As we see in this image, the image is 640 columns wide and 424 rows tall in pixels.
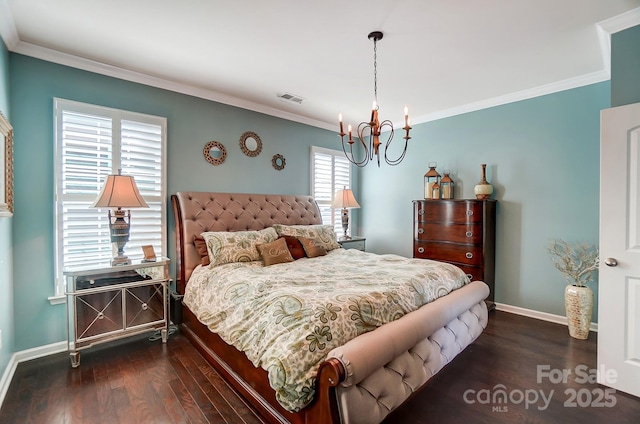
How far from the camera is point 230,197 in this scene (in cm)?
364

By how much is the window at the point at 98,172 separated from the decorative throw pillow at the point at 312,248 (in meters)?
1.56

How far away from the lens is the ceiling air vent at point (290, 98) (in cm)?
370

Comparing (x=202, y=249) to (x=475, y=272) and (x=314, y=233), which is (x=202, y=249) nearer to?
(x=314, y=233)

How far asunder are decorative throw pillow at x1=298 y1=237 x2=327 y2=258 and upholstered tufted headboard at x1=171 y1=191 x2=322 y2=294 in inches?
28.2

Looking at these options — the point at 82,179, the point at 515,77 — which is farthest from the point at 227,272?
the point at 515,77

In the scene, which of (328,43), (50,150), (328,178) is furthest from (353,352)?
(328,178)

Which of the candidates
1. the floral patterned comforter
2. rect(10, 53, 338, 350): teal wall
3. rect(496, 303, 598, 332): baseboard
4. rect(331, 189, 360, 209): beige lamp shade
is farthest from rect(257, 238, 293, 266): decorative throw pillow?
rect(496, 303, 598, 332): baseboard

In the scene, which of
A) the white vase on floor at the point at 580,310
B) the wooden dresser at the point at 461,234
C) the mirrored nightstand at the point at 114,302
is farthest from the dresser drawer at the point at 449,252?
the mirrored nightstand at the point at 114,302

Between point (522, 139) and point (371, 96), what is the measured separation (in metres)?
1.95

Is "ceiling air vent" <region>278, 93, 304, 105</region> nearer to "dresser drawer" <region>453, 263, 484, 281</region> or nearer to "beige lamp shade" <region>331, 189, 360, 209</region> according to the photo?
"beige lamp shade" <region>331, 189, 360, 209</region>

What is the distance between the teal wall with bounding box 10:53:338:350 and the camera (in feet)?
8.23

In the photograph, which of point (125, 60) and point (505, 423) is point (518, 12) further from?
point (125, 60)

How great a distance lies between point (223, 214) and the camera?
11.5 feet

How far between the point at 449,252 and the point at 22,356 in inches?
179
